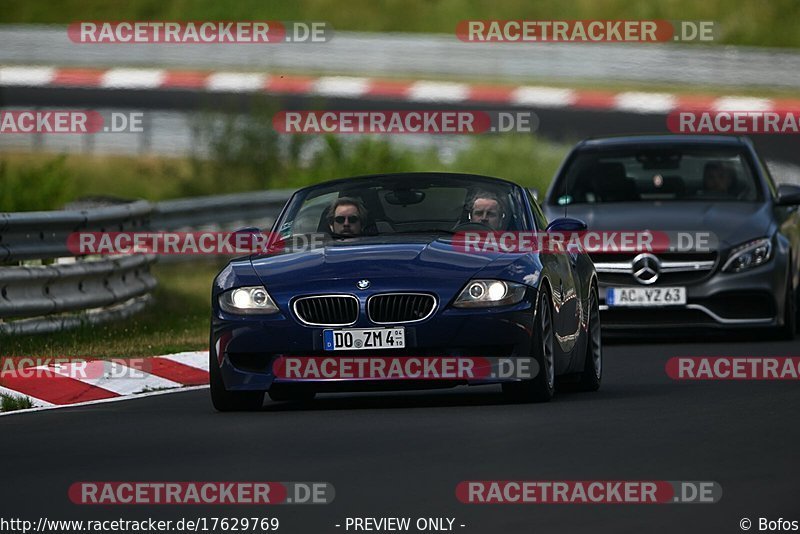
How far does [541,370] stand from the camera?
38.3 ft

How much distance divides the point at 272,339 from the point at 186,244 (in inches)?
572

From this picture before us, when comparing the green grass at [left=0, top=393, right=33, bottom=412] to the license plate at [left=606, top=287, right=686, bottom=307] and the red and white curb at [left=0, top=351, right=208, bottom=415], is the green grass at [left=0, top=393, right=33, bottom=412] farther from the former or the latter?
the license plate at [left=606, top=287, right=686, bottom=307]

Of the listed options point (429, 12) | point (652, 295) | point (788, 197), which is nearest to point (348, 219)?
point (652, 295)

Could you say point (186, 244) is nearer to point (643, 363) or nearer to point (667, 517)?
point (643, 363)

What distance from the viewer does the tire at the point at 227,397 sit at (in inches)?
464

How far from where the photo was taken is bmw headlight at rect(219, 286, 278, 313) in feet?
38.1

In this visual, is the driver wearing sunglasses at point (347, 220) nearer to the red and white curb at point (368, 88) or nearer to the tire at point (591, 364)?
the tire at point (591, 364)

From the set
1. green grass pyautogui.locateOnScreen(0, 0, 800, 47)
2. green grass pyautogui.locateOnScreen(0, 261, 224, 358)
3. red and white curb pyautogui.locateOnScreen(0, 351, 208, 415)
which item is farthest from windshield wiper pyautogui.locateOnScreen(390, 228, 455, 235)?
green grass pyautogui.locateOnScreen(0, 0, 800, 47)

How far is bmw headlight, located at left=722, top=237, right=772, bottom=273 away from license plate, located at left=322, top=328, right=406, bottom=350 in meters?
5.74

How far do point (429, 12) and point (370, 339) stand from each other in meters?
39.2

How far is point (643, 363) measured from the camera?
15.0 metres

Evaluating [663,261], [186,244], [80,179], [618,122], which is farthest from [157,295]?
[618,122]

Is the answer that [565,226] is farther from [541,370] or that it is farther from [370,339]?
[370,339]

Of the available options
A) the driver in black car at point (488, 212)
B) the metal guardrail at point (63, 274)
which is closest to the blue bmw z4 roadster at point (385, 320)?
the driver in black car at point (488, 212)
